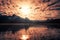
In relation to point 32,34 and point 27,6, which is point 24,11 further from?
point 32,34

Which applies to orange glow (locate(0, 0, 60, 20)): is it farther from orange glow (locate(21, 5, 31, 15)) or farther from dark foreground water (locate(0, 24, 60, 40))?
dark foreground water (locate(0, 24, 60, 40))

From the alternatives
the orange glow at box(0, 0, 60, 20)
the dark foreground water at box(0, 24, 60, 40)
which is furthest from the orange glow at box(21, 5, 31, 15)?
the dark foreground water at box(0, 24, 60, 40)

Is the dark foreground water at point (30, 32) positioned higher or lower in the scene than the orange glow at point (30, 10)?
lower

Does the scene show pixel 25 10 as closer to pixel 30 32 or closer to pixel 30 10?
pixel 30 10

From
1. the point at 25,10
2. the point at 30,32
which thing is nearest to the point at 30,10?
the point at 25,10

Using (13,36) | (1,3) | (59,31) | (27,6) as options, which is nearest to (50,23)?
(59,31)

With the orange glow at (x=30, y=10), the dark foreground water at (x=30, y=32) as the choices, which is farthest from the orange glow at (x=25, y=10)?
the dark foreground water at (x=30, y=32)

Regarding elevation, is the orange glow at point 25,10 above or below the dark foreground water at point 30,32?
above

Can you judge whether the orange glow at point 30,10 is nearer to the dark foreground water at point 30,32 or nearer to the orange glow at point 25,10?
the orange glow at point 25,10
